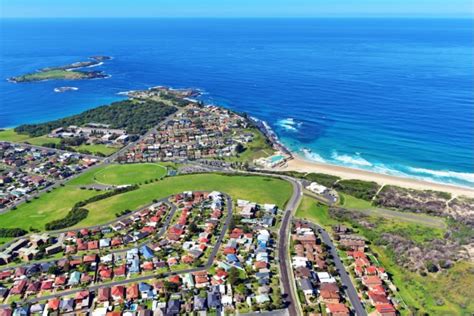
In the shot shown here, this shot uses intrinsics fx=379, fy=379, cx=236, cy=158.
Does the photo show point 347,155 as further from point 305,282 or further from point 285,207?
point 305,282

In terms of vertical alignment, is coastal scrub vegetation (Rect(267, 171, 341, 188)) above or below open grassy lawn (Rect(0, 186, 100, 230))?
above

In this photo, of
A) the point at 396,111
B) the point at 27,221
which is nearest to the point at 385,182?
the point at 396,111

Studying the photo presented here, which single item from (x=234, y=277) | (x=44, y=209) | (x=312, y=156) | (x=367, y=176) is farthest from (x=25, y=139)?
(x=367, y=176)

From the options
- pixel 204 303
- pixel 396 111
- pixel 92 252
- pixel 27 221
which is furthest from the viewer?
pixel 396 111

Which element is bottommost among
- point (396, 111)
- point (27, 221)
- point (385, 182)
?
point (27, 221)

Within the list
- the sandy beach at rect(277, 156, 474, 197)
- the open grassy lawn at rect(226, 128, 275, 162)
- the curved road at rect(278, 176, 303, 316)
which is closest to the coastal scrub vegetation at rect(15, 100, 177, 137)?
the open grassy lawn at rect(226, 128, 275, 162)

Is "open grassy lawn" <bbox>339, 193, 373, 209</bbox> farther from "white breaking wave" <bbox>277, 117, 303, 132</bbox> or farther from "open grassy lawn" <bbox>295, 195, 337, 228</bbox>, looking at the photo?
"white breaking wave" <bbox>277, 117, 303, 132</bbox>
